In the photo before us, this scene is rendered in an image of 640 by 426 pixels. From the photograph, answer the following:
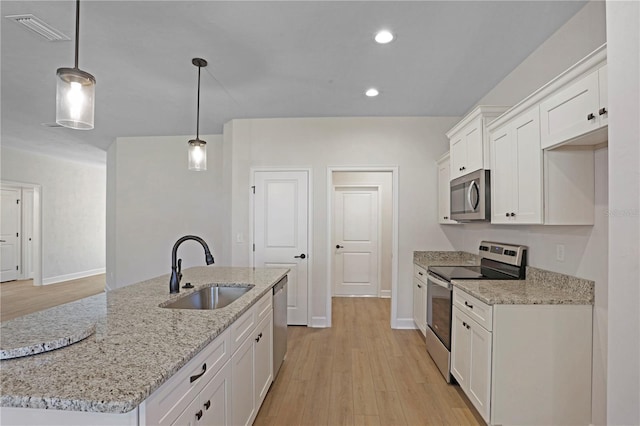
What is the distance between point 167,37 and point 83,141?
168 inches

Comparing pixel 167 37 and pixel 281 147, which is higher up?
pixel 167 37

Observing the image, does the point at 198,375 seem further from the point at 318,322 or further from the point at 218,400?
the point at 318,322

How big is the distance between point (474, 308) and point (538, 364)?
0.46 meters

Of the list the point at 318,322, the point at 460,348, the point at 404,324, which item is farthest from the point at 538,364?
the point at 318,322

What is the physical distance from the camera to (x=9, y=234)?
22.5 ft

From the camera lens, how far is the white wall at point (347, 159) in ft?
14.1

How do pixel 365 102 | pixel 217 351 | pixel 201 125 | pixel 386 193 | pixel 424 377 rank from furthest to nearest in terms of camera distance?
pixel 386 193 → pixel 201 125 → pixel 365 102 → pixel 424 377 → pixel 217 351

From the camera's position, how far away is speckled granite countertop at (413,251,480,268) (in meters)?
4.06

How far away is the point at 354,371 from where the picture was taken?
9.98 feet

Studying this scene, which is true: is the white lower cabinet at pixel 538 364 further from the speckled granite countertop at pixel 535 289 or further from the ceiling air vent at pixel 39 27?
the ceiling air vent at pixel 39 27

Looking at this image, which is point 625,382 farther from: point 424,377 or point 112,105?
point 112,105

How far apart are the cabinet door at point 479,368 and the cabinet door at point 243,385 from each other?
57.5 inches

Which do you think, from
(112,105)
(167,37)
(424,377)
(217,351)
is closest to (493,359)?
(424,377)

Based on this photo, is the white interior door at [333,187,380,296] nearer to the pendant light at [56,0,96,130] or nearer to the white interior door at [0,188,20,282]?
the pendant light at [56,0,96,130]
